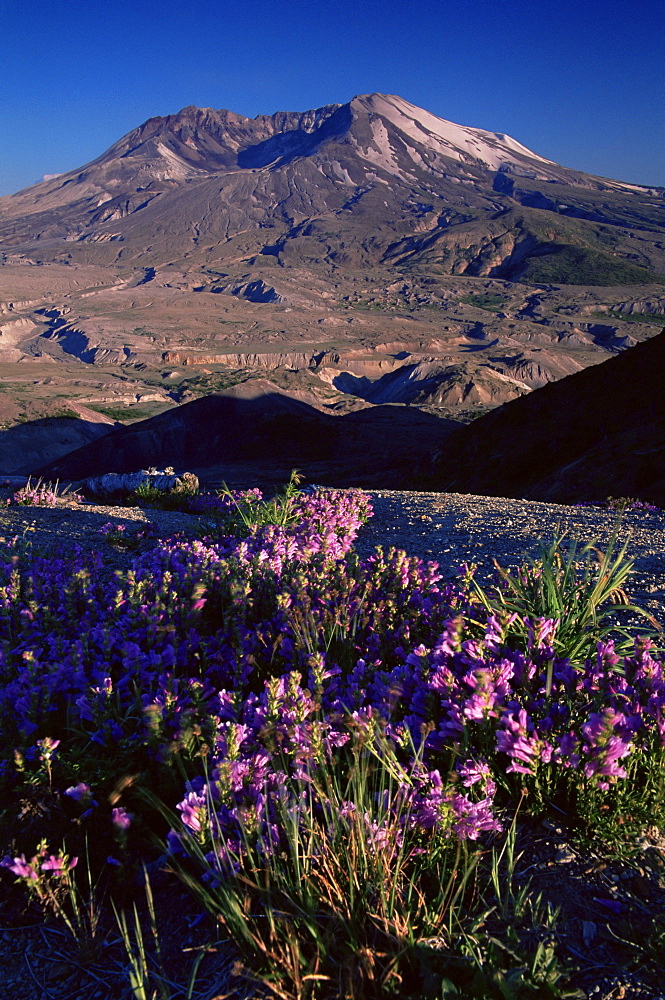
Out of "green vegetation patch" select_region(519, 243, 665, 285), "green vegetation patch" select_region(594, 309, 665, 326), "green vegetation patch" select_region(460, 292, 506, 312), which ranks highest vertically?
"green vegetation patch" select_region(519, 243, 665, 285)

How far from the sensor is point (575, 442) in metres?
17.4

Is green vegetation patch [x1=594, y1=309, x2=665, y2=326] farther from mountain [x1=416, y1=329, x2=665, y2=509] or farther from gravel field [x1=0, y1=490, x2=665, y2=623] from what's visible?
gravel field [x1=0, y1=490, x2=665, y2=623]

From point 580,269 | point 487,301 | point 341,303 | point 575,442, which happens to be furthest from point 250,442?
point 580,269

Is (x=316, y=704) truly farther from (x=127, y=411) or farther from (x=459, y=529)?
(x=127, y=411)

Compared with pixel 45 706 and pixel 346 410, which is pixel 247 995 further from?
pixel 346 410

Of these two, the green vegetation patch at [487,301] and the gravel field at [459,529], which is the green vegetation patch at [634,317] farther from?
the gravel field at [459,529]

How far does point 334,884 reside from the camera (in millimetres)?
1511

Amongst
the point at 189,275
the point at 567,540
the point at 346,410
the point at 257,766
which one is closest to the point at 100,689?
the point at 257,766

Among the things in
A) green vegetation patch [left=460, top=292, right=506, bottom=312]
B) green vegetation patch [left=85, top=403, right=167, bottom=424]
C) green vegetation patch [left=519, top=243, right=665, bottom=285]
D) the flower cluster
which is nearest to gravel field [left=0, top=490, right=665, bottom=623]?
the flower cluster

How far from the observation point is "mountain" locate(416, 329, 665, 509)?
13.0 meters

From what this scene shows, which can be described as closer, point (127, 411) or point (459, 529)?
point (459, 529)

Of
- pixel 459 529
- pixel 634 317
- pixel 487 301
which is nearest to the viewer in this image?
pixel 459 529

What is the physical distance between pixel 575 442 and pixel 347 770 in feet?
55.8

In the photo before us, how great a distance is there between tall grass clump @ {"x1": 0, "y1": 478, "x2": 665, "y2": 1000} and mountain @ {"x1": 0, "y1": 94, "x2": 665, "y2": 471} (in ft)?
123
